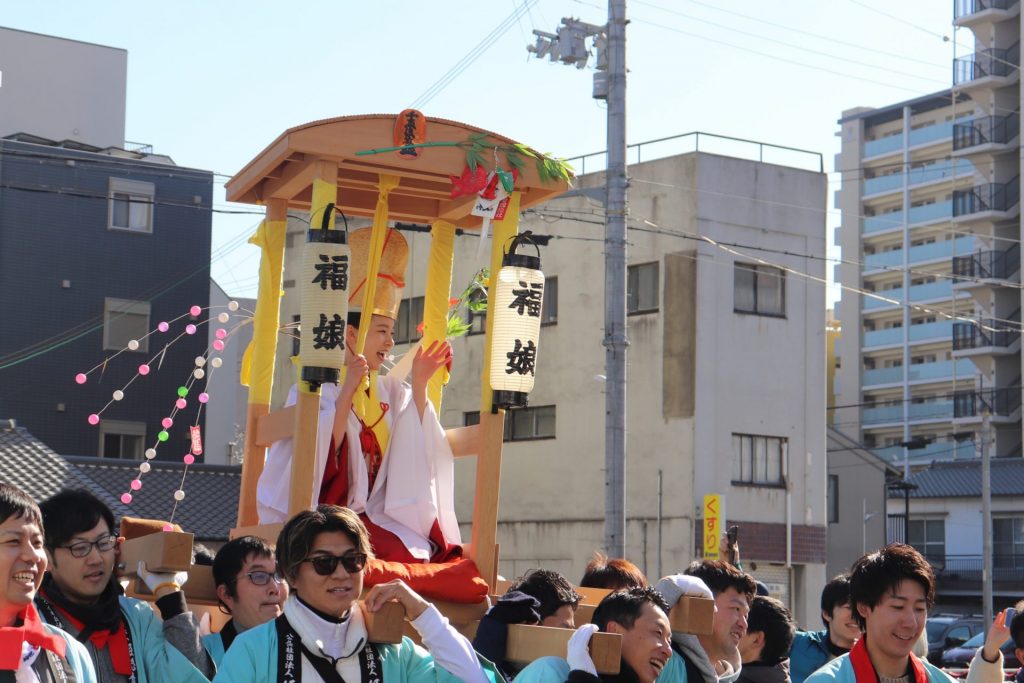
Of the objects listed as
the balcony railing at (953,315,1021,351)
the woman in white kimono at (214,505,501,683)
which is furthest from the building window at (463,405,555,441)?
the woman in white kimono at (214,505,501,683)

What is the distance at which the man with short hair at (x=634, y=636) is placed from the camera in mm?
4234

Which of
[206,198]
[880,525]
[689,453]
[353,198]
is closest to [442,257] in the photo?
[353,198]

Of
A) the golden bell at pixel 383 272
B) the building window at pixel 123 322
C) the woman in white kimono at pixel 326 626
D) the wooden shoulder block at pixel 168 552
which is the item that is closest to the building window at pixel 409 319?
the building window at pixel 123 322

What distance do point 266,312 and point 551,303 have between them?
20.4 metres

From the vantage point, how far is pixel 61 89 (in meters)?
31.5

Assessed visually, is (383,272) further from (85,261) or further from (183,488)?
(85,261)

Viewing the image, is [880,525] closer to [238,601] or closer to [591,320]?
[591,320]

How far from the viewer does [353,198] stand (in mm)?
8375

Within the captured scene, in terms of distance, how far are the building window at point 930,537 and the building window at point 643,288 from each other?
20.4 metres

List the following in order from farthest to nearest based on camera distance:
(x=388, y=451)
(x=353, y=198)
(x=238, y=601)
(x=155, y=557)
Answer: (x=353, y=198)
(x=388, y=451)
(x=238, y=601)
(x=155, y=557)

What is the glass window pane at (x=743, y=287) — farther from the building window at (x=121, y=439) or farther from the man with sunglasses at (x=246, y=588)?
the man with sunglasses at (x=246, y=588)

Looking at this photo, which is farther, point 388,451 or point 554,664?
point 388,451

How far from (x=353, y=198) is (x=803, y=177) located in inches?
788

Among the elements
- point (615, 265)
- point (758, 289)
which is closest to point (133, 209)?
point (758, 289)
